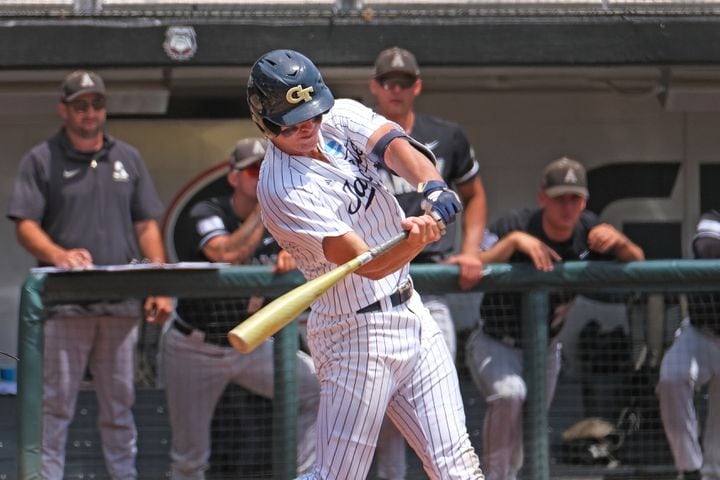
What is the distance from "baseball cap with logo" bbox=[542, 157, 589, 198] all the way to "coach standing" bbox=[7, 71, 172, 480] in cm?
168

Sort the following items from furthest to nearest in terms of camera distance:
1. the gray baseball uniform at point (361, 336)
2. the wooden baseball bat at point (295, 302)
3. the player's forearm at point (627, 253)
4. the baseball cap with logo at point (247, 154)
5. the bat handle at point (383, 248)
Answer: the baseball cap with logo at point (247, 154)
the player's forearm at point (627, 253)
the gray baseball uniform at point (361, 336)
the bat handle at point (383, 248)
the wooden baseball bat at point (295, 302)

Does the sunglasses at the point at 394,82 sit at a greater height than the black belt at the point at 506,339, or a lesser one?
greater

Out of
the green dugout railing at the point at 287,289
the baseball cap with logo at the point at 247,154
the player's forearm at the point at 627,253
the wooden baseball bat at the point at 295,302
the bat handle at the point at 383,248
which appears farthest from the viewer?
the baseball cap with logo at the point at 247,154

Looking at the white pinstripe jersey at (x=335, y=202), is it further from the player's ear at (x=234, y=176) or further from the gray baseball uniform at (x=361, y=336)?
the player's ear at (x=234, y=176)

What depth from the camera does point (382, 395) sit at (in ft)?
13.7

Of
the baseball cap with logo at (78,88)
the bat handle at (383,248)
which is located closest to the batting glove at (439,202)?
the bat handle at (383,248)

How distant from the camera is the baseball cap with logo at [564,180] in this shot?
18.8ft

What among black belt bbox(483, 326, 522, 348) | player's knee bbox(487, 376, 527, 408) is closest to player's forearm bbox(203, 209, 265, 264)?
black belt bbox(483, 326, 522, 348)

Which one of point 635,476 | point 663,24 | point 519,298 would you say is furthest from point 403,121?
point 663,24

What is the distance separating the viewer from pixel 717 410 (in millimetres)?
5660

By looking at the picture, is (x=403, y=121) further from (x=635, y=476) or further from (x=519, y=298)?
(x=635, y=476)

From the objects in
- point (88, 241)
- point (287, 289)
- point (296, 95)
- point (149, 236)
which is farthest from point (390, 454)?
point (296, 95)

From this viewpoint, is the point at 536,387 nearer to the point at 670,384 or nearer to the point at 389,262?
the point at 670,384

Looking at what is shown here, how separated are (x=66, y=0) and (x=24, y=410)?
2.98 metres
